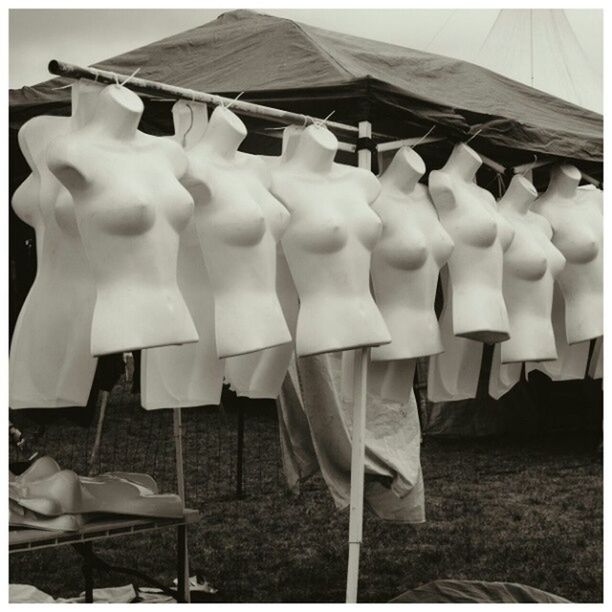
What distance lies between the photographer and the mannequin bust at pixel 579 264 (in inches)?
115

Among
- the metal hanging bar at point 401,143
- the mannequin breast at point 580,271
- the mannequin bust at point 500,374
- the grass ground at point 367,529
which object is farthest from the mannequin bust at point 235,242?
the grass ground at point 367,529

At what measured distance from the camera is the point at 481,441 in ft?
26.2

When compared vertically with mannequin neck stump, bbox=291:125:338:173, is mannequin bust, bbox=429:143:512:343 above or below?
below

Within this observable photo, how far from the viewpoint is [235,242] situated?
2.22m

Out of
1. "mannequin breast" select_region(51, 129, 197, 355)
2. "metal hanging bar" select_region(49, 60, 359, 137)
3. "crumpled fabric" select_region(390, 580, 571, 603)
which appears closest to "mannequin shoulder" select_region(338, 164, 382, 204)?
"metal hanging bar" select_region(49, 60, 359, 137)

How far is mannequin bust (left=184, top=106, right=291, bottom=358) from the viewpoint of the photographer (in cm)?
220

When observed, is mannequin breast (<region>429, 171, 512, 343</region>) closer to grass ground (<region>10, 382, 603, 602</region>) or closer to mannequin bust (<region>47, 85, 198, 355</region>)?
→ mannequin bust (<region>47, 85, 198, 355</region>)

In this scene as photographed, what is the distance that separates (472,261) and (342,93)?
0.53 m

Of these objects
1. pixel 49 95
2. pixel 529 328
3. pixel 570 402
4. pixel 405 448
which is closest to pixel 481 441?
pixel 570 402

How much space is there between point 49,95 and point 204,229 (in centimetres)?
71

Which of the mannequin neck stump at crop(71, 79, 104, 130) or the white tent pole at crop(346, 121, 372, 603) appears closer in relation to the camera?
the mannequin neck stump at crop(71, 79, 104, 130)

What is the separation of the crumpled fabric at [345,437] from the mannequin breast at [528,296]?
4.20ft

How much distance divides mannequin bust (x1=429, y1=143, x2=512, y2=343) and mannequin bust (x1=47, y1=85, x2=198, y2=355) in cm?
80

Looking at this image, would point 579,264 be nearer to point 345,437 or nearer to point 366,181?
point 366,181
